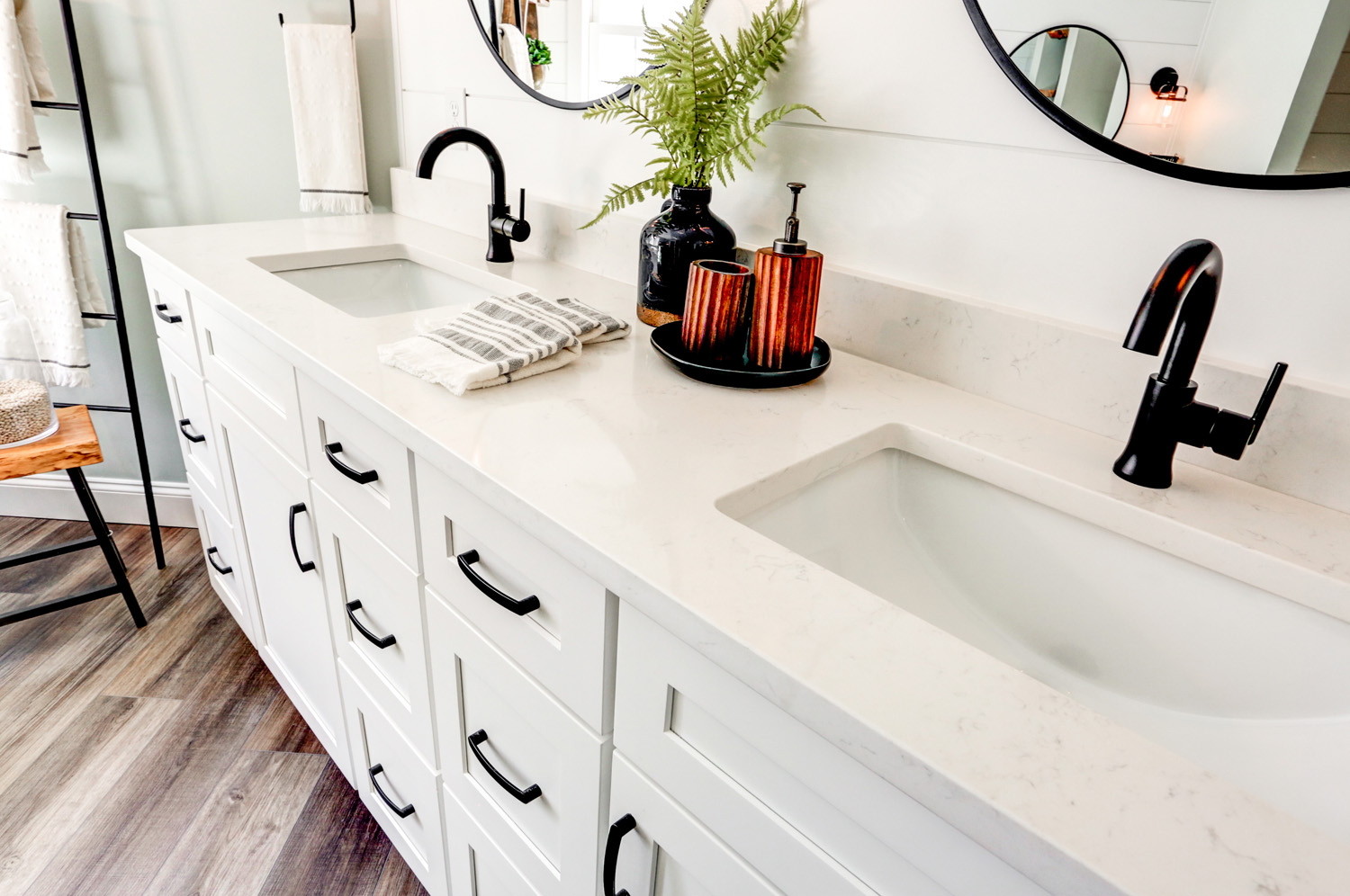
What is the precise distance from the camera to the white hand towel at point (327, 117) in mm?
1689

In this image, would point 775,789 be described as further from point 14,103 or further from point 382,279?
point 14,103

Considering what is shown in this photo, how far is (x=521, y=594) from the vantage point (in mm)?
751

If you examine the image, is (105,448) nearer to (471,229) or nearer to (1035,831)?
(471,229)

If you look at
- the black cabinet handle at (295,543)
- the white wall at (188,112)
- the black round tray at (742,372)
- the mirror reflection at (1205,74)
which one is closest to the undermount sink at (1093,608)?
the black round tray at (742,372)

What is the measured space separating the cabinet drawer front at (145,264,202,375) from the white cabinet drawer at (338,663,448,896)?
664mm

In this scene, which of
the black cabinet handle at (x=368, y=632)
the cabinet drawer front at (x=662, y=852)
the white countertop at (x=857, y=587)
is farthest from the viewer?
the black cabinet handle at (x=368, y=632)

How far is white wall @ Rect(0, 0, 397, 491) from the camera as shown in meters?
1.78

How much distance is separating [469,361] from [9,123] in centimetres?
139

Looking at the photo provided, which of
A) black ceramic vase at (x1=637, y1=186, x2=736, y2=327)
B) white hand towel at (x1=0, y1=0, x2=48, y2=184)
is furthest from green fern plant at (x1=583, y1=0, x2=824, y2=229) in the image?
white hand towel at (x1=0, y1=0, x2=48, y2=184)

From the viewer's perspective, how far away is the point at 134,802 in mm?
1413

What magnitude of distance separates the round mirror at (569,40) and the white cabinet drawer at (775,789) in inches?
40.3

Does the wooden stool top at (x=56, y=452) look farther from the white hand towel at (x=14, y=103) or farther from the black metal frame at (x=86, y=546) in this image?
the white hand towel at (x=14, y=103)

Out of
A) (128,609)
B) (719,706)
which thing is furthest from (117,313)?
(719,706)

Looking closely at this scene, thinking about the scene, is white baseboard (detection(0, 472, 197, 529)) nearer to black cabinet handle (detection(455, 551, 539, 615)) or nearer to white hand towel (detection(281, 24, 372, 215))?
white hand towel (detection(281, 24, 372, 215))
